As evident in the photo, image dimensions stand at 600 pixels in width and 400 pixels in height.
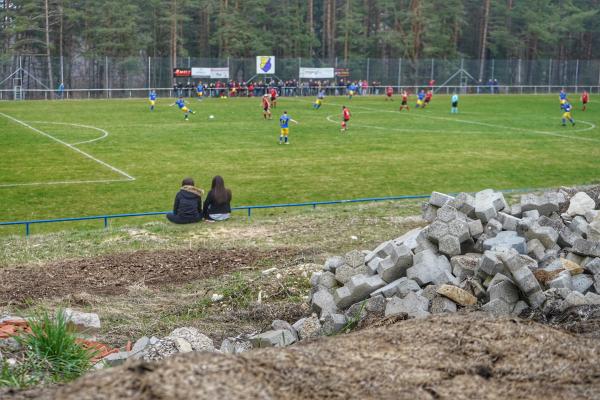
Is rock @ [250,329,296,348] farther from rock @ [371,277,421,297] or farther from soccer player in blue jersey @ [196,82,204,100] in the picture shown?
soccer player in blue jersey @ [196,82,204,100]

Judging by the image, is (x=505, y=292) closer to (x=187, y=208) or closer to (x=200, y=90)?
(x=187, y=208)

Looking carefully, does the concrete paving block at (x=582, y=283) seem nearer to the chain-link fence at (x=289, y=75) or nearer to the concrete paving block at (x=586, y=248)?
the concrete paving block at (x=586, y=248)

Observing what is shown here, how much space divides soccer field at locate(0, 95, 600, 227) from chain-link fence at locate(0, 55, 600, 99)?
14.0m

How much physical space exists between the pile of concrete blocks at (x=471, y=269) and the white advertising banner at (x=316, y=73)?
61.0 m

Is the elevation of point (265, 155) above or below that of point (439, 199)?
below

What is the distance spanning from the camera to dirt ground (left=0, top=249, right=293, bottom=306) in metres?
12.2

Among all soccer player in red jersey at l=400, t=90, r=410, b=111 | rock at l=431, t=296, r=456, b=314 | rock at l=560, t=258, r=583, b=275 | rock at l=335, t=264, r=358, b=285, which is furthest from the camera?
soccer player in red jersey at l=400, t=90, r=410, b=111

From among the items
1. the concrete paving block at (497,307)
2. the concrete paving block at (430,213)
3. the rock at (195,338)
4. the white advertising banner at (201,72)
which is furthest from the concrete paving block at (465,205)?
the white advertising banner at (201,72)

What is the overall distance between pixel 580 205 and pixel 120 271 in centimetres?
731

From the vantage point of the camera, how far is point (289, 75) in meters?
73.2

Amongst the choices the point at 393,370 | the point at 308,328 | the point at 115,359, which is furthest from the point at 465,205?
the point at 393,370

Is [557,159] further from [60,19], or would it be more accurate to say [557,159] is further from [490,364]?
[60,19]

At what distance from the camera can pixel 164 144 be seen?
115 ft

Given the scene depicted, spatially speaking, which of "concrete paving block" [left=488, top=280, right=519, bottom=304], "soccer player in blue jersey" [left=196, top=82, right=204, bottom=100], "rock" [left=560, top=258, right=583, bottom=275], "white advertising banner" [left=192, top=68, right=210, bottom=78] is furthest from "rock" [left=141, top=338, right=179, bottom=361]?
"white advertising banner" [left=192, top=68, right=210, bottom=78]
